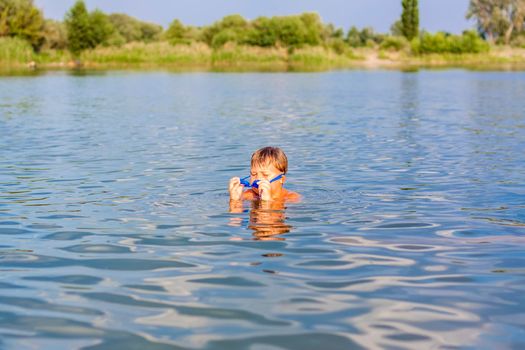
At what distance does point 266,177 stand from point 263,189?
0.21m

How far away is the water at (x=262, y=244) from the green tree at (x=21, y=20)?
7418cm

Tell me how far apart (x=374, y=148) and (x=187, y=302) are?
32.7 feet


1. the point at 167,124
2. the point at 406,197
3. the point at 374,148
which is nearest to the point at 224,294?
the point at 406,197

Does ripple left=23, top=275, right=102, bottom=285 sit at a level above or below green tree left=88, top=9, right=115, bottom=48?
below

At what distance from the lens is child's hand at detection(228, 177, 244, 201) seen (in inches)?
337

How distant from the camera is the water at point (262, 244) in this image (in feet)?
14.9

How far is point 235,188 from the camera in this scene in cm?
859

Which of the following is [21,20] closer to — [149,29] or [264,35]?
[264,35]

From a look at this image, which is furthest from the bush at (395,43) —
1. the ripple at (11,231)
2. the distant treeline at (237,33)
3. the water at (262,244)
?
the ripple at (11,231)

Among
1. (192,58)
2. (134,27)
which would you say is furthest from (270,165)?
(134,27)

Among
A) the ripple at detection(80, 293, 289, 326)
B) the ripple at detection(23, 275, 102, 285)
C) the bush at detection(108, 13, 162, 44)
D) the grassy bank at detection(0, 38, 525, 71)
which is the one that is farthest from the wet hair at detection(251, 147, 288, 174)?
the bush at detection(108, 13, 162, 44)

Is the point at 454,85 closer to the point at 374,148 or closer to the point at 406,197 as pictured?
the point at 374,148

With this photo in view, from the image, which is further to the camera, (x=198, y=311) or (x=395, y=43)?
(x=395, y=43)

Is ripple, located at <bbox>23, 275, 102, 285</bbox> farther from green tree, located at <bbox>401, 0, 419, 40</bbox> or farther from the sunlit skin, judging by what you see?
green tree, located at <bbox>401, 0, 419, 40</bbox>
